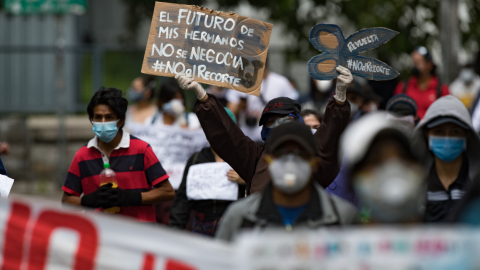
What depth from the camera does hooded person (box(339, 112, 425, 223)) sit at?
306 cm

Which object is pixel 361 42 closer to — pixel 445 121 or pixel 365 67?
pixel 365 67

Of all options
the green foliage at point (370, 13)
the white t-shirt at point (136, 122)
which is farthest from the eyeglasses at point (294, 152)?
the green foliage at point (370, 13)

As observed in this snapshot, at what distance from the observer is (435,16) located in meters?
12.0

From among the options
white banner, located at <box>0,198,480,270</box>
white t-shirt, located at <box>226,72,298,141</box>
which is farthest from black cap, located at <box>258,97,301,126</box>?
white t-shirt, located at <box>226,72,298,141</box>

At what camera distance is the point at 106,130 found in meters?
5.18

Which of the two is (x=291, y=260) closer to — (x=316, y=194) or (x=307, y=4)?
(x=316, y=194)

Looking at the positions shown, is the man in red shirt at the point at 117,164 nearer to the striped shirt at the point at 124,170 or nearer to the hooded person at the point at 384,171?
the striped shirt at the point at 124,170

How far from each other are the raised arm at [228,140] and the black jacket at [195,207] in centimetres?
124

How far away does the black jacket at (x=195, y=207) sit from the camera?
603 cm

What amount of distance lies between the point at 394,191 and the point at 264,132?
6.31 ft

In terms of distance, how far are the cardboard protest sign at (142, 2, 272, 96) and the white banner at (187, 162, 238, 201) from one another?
108 cm

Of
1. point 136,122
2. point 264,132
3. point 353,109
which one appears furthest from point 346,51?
point 136,122

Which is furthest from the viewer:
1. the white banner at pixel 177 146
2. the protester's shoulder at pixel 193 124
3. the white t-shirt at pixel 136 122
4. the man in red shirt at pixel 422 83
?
the man in red shirt at pixel 422 83

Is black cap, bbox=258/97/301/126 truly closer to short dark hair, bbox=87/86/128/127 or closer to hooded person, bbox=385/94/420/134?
short dark hair, bbox=87/86/128/127
